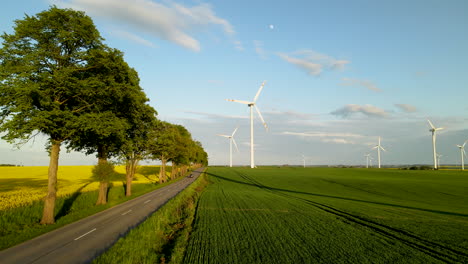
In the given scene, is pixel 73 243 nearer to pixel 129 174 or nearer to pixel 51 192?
pixel 51 192

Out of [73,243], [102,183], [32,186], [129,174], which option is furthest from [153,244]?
[32,186]

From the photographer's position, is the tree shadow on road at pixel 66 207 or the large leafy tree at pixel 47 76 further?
the tree shadow on road at pixel 66 207

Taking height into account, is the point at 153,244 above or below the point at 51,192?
below

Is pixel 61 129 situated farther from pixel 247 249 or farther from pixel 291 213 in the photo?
pixel 291 213

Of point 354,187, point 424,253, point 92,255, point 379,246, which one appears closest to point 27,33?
point 92,255

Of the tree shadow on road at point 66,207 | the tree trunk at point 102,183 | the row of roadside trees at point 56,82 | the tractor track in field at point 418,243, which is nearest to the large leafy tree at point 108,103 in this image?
the row of roadside trees at point 56,82

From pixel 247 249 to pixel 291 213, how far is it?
419 inches

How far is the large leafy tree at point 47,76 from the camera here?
1714 centimetres

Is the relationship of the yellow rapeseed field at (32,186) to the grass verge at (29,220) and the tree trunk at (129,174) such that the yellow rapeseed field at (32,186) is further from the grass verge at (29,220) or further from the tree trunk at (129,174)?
the grass verge at (29,220)

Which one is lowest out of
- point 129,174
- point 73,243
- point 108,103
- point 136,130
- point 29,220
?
point 29,220

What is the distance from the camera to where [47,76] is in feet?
59.1

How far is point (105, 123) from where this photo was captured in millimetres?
20312

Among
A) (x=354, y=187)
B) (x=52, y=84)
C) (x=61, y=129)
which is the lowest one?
(x=354, y=187)

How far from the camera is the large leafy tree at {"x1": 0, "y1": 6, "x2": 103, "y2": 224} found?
17141 mm
